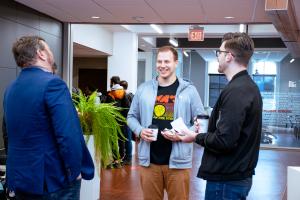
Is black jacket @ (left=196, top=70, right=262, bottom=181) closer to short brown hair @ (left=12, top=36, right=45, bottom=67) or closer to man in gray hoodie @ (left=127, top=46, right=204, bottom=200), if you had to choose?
man in gray hoodie @ (left=127, top=46, right=204, bottom=200)

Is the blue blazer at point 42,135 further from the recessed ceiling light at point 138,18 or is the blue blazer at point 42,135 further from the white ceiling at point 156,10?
the recessed ceiling light at point 138,18

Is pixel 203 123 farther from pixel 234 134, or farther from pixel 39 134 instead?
pixel 39 134

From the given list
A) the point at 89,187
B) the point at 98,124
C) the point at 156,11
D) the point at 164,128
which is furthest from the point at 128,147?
the point at 164,128

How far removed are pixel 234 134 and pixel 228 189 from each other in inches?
12.5

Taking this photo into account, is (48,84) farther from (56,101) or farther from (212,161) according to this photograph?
(212,161)

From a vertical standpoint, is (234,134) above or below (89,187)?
above

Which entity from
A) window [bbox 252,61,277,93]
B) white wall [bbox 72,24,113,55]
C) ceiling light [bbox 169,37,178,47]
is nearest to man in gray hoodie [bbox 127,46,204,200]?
white wall [bbox 72,24,113,55]

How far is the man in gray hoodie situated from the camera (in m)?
2.89

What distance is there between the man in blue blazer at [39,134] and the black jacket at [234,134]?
696 mm

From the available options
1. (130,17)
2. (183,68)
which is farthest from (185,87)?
(183,68)

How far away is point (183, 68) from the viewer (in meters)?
12.6

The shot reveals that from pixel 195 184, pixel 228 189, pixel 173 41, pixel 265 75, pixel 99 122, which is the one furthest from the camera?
pixel 173 41

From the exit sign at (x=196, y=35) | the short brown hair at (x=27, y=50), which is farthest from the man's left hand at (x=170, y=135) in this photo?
the exit sign at (x=196, y=35)

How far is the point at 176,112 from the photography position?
2.91m
